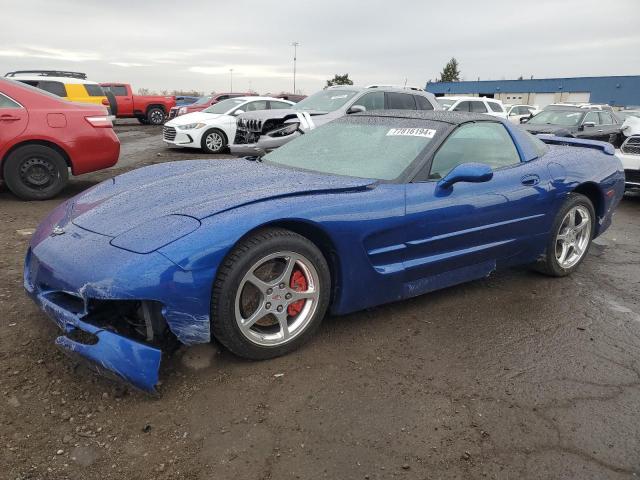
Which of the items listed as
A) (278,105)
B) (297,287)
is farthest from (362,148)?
(278,105)

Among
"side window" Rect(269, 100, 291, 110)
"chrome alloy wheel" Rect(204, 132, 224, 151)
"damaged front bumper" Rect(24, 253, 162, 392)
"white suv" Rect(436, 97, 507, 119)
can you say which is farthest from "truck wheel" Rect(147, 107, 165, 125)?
"damaged front bumper" Rect(24, 253, 162, 392)

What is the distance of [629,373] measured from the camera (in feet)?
9.16

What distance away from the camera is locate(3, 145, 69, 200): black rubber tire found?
6047 millimetres

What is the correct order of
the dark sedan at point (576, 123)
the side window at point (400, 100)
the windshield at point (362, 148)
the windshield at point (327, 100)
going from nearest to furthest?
the windshield at point (362, 148), the windshield at point (327, 100), the side window at point (400, 100), the dark sedan at point (576, 123)

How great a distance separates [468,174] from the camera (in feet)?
10.1

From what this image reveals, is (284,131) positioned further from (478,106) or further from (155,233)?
(478,106)

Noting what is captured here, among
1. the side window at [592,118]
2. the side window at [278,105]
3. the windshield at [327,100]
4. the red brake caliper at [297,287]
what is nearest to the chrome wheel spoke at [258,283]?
the red brake caliper at [297,287]

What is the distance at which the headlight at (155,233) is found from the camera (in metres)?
2.38

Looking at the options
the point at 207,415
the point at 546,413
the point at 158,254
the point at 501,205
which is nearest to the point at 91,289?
the point at 158,254

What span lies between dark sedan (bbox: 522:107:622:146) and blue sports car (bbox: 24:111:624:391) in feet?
26.9

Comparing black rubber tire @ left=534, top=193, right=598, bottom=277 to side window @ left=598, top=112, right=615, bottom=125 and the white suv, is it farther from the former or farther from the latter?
the white suv

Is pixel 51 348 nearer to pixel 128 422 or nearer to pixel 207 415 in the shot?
pixel 128 422

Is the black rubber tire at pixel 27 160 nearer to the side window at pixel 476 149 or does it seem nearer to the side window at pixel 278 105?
the side window at pixel 476 149

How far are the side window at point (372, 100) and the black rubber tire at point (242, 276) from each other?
7.04 metres
